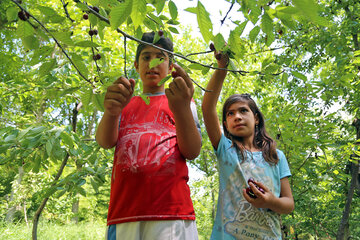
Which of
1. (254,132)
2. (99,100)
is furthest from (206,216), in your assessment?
(99,100)

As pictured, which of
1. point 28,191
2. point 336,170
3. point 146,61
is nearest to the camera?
point 146,61

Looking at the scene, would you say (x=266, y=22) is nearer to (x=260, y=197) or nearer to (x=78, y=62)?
(x=78, y=62)

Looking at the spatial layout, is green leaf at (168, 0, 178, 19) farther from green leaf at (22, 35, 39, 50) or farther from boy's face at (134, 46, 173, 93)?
green leaf at (22, 35, 39, 50)

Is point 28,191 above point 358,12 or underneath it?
underneath

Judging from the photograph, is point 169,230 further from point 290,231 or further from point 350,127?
point 350,127

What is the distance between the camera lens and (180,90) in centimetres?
98

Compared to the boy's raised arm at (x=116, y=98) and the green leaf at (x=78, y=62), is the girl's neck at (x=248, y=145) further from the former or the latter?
the green leaf at (x=78, y=62)

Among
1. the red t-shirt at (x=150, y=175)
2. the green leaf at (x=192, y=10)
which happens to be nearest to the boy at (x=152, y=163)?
the red t-shirt at (x=150, y=175)

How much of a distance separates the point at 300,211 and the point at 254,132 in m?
2.41

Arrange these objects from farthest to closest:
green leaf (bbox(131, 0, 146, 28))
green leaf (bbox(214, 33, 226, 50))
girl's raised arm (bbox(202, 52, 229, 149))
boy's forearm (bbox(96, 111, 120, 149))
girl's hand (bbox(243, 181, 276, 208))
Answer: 1. girl's raised arm (bbox(202, 52, 229, 149))
2. girl's hand (bbox(243, 181, 276, 208))
3. boy's forearm (bbox(96, 111, 120, 149))
4. green leaf (bbox(214, 33, 226, 50))
5. green leaf (bbox(131, 0, 146, 28))

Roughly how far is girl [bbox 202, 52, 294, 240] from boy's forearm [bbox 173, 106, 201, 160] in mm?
302

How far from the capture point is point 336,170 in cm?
275

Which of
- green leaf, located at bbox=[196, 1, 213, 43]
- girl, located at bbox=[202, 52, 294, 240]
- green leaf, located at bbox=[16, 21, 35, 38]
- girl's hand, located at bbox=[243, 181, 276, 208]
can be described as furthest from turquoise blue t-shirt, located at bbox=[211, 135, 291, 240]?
green leaf, located at bbox=[16, 21, 35, 38]

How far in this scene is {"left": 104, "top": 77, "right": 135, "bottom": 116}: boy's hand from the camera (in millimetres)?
1026
